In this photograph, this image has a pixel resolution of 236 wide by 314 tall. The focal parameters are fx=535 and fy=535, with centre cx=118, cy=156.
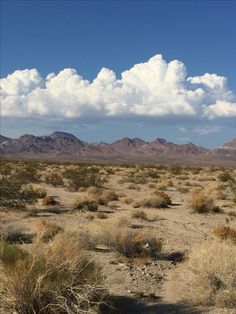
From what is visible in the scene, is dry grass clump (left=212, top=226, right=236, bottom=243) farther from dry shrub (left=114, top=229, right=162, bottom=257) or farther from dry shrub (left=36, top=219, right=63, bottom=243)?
dry shrub (left=36, top=219, right=63, bottom=243)

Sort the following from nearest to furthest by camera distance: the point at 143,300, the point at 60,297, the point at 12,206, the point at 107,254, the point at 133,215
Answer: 1. the point at 60,297
2. the point at 143,300
3. the point at 107,254
4. the point at 12,206
5. the point at 133,215

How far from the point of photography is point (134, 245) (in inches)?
619

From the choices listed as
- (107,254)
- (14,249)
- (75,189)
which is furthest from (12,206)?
(75,189)

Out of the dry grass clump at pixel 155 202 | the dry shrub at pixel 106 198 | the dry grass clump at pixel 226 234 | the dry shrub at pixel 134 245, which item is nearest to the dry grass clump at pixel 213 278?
the dry shrub at pixel 134 245

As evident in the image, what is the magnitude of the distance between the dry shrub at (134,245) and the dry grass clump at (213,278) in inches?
150

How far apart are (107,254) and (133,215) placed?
900 centimetres

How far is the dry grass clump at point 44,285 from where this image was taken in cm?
932

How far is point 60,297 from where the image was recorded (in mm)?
9281

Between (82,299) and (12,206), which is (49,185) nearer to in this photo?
(12,206)

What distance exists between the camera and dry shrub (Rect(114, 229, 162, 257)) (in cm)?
1560

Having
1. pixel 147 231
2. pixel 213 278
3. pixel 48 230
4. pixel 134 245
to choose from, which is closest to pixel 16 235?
pixel 48 230

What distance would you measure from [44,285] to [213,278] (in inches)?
147

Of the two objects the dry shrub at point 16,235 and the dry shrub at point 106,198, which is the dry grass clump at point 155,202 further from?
the dry shrub at point 16,235

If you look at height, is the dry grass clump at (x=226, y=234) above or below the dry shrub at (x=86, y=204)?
above
